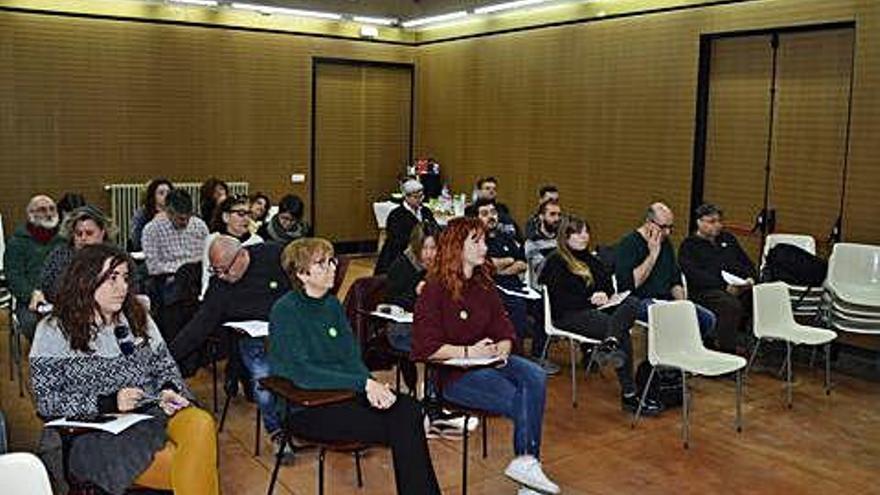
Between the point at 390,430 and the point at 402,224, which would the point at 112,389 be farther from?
the point at 402,224

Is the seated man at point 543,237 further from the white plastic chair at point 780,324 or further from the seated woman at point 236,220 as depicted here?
the seated woman at point 236,220

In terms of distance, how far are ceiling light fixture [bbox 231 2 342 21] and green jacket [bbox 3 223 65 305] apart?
509cm

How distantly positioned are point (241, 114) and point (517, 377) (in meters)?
7.45

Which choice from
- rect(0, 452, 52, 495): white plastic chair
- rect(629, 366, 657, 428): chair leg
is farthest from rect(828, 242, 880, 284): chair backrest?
rect(0, 452, 52, 495): white plastic chair

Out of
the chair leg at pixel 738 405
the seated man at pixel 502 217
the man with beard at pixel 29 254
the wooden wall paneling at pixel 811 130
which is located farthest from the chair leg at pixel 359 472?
the wooden wall paneling at pixel 811 130

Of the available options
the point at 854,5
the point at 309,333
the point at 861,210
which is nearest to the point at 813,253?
the point at 861,210

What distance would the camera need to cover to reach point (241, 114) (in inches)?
415

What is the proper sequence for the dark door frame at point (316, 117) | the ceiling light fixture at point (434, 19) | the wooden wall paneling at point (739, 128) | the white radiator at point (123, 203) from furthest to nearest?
the dark door frame at point (316, 117) < the ceiling light fixture at point (434, 19) < the white radiator at point (123, 203) < the wooden wall paneling at point (739, 128)

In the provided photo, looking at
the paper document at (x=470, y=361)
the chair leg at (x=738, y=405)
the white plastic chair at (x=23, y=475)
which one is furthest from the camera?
the chair leg at (x=738, y=405)

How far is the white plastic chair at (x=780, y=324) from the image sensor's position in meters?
5.56

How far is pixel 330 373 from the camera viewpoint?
3508mm

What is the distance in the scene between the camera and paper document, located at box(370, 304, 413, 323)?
465cm

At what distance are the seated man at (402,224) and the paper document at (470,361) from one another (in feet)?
9.31

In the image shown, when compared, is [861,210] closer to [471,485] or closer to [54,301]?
[471,485]
